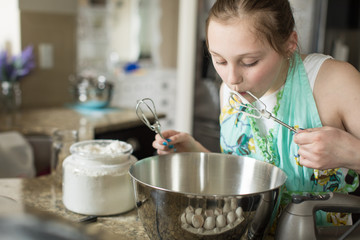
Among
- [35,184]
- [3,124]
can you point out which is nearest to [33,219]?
[35,184]

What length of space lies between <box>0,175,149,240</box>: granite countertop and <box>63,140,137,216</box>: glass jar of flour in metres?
0.02

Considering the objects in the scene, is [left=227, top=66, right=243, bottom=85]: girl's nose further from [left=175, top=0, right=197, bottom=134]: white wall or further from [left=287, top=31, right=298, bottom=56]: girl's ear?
[left=175, top=0, right=197, bottom=134]: white wall

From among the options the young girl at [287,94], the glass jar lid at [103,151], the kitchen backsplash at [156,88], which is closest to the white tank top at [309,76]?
the young girl at [287,94]

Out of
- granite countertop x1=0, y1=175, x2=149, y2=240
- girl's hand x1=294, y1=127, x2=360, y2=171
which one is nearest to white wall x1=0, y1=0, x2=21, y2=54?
granite countertop x1=0, y1=175, x2=149, y2=240

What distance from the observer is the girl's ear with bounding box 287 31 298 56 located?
2.96 ft

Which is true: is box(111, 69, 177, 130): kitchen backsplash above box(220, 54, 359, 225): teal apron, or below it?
below

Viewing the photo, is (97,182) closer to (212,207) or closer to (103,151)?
(103,151)

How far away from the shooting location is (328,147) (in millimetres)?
732

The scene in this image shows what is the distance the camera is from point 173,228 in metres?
0.73

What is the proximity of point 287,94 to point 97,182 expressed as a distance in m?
0.48

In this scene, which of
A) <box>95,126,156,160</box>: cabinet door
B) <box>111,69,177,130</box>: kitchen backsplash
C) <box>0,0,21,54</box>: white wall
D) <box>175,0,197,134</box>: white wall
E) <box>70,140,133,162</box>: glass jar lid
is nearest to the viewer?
<box>70,140,133,162</box>: glass jar lid

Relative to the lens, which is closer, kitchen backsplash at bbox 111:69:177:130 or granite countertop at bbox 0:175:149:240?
granite countertop at bbox 0:175:149:240

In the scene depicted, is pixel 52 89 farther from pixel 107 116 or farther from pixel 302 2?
pixel 302 2

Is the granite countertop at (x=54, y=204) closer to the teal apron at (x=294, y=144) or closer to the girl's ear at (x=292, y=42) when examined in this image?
the teal apron at (x=294, y=144)
